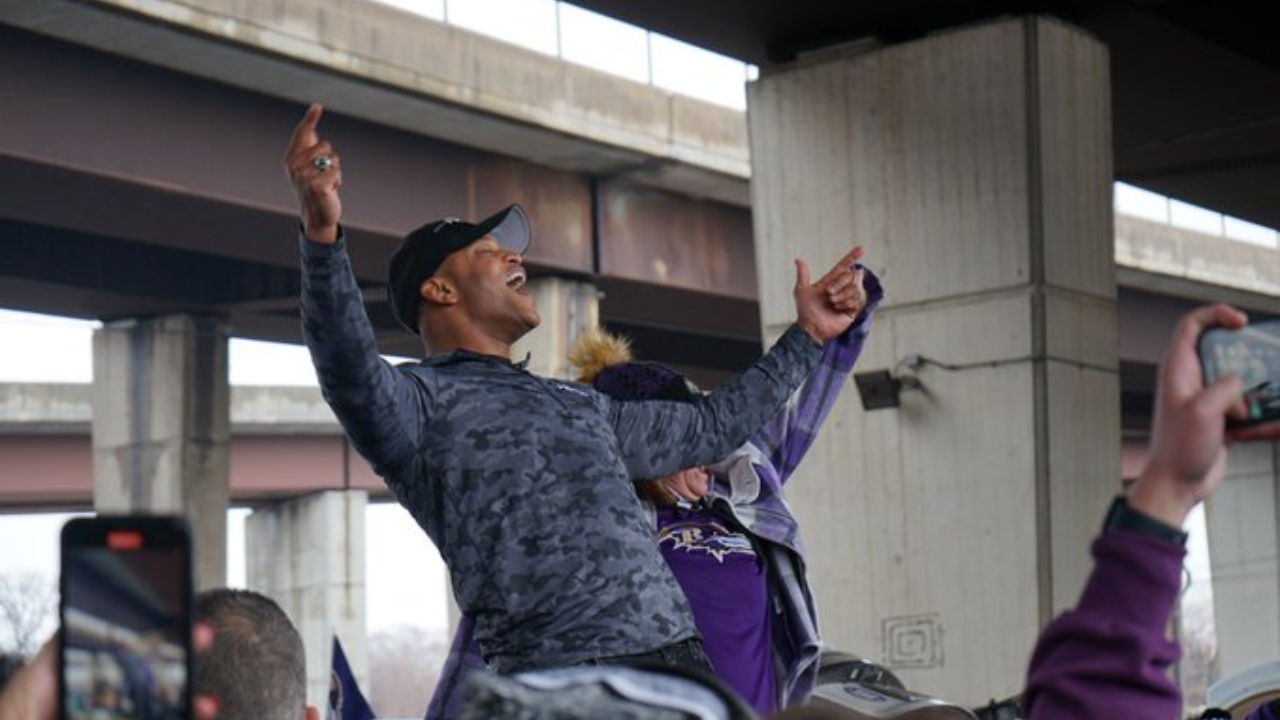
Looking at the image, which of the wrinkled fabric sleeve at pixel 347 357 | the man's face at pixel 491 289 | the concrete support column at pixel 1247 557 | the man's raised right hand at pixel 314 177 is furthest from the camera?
the concrete support column at pixel 1247 557

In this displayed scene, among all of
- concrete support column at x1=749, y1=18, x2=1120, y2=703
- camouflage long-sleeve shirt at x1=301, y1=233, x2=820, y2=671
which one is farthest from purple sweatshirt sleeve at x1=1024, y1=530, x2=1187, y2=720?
concrete support column at x1=749, y1=18, x2=1120, y2=703

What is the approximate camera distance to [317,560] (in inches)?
1917

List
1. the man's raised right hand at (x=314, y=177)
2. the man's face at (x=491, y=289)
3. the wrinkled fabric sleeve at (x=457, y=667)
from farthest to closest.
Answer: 1. the man's face at (x=491, y=289)
2. the wrinkled fabric sleeve at (x=457, y=667)
3. the man's raised right hand at (x=314, y=177)

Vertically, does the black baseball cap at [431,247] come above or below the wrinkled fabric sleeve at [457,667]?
above

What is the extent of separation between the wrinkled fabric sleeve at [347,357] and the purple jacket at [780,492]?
1.42 metres

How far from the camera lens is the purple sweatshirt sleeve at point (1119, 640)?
237 centimetres

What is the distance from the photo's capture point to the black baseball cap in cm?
556

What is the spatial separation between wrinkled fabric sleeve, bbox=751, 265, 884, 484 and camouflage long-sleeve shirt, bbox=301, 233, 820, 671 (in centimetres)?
104

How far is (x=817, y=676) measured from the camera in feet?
21.6

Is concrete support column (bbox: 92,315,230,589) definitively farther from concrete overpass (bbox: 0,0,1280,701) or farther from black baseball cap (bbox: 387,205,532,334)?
black baseball cap (bbox: 387,205,532,334)

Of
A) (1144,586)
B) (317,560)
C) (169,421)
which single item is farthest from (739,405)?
(317,560)

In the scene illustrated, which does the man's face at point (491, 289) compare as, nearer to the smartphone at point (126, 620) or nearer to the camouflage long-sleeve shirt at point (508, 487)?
the camouflage long-sleeve shirt at point (508, 487)

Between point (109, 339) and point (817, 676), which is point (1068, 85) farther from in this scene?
point (109, 339)

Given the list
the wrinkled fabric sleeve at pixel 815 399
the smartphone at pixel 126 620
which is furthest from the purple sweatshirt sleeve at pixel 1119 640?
the wrinkled fabric sleeve at pixel 815 399
